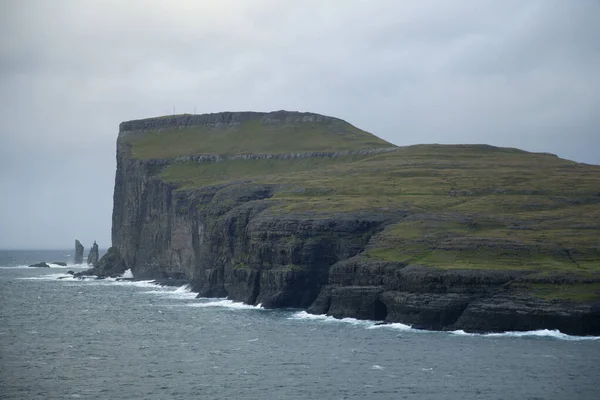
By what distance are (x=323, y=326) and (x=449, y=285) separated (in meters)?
17.2

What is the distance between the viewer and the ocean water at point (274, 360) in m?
78.1

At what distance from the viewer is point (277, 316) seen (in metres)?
132

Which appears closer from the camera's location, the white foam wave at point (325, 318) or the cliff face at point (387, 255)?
the cliff face at point (387, 255)

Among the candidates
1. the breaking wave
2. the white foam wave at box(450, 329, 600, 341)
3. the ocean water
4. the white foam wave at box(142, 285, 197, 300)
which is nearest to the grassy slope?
the white foam wave at box(450, 329, 600, 341)

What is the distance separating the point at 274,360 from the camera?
93.6 meters

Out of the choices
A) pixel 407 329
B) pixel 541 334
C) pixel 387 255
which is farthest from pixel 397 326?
pixel 541 334

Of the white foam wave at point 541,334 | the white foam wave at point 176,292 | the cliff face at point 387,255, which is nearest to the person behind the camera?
the white foam wave at point 541,334

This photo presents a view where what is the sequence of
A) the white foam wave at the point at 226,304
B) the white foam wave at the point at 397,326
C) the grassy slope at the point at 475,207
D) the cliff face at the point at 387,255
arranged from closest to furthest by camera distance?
the cliff face at the point at 387,255 → the white foam wave at the point at 397,326 → the grassy slope at the point at 475,207 → the white foam wave at the point at 226,304

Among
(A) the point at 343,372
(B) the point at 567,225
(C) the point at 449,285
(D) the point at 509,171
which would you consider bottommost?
(A) the point at 343,372

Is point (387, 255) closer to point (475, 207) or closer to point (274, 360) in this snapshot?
point (475, 207)

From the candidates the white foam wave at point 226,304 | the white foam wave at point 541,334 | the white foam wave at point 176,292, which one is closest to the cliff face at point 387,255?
the white foam wave at point 541,334

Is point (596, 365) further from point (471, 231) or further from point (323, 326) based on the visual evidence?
point (471, 231)

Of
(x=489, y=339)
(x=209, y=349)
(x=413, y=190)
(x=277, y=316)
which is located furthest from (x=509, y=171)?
(x=209, y=349)

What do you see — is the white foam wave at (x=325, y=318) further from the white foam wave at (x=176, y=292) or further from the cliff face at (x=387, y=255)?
the white foam wave at (x=176, y=292)
